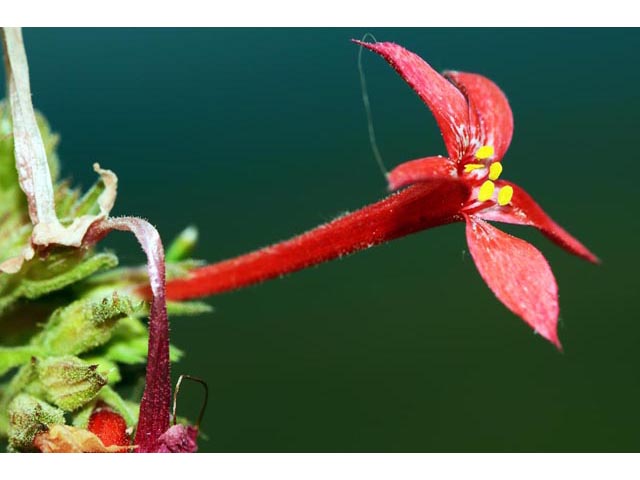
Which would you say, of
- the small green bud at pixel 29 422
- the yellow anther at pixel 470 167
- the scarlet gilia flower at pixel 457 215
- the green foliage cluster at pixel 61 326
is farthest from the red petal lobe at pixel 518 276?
the small green bud at pixel 29 422

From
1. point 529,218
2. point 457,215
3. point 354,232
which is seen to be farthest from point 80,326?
point 529,218

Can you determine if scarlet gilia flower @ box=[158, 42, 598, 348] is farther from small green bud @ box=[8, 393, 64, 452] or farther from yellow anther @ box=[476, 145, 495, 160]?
small green bud @ box=[8, 393, 64, 452]

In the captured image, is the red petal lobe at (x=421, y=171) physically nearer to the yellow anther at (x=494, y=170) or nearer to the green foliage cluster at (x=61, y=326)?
the yellow anther at (x=494, y=170)

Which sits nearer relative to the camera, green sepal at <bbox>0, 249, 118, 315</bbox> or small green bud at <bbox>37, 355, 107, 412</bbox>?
small green bud at <bbox>37, 355, 107, 412</bbox>

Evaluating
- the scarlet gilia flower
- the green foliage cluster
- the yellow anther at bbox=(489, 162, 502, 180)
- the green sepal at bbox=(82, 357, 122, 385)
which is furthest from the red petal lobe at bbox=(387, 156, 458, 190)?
the green sepal at bbox=(82, 357, 122, 385)

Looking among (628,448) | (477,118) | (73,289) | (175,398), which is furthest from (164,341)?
Answer: (628,448)

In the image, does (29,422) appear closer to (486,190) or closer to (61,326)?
(61,326)
